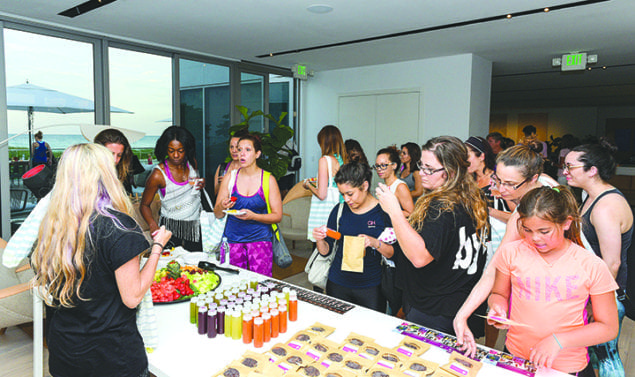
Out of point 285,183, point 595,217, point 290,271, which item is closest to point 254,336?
point 595,217

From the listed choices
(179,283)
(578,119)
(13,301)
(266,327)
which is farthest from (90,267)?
(578,119)

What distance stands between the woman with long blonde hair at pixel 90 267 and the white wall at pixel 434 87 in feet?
19.8

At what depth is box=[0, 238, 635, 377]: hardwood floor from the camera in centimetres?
277

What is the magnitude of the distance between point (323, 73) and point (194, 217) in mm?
5475

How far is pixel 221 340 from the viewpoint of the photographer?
5.57 feet

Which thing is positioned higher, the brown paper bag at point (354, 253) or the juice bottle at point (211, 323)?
the brown paper bag at point (354, 253)

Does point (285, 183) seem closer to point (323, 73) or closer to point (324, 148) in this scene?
point (323, 73)

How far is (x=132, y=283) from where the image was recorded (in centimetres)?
136

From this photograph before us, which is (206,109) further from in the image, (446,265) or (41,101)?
(446,265)

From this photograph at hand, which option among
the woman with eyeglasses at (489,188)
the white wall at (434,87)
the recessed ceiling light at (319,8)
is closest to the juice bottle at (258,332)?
the woman with eyeglasses at (489,188)

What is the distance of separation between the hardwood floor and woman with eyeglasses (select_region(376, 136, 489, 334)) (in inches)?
70.6

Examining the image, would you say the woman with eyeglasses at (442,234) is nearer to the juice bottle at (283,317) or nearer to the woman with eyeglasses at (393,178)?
the juice bottle at (283,317)

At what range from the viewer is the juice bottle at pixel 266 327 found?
165 centimetres

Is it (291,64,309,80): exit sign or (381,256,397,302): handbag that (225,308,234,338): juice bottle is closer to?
(381,256,397,302): handbag
